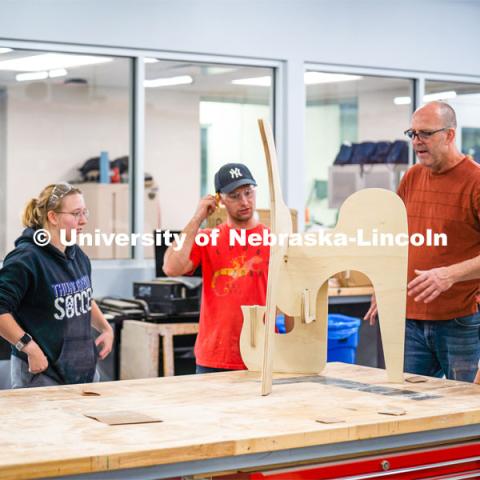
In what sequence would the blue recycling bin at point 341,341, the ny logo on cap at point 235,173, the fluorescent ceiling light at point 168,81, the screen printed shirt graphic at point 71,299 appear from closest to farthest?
the screen printed shirt graphic at point 71,299 → the ny logo on cap at point 235,173 → the blue recycling bin at point 341,341 → the fluorescent ceiling light at point 168,81

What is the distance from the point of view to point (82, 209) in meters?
4.09

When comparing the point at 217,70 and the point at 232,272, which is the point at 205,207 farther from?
the point at 217,70

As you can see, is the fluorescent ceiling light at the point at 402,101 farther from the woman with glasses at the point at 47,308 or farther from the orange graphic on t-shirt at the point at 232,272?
the woman with glasses at the point at 47,308

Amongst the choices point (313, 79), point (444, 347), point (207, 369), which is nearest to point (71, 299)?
point (207, 369)

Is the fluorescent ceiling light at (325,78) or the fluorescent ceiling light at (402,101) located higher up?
the fluorescent ceiling light at (325,78)

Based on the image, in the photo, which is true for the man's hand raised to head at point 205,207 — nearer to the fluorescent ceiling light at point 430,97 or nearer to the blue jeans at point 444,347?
the blue jeans at point 444,347

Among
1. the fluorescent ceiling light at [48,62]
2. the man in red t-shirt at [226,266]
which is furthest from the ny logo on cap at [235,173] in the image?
the fluorescent ceiling light at [48,62]

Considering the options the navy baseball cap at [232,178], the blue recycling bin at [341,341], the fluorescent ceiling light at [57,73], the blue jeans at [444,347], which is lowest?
the blue recycling bin at [341,341]

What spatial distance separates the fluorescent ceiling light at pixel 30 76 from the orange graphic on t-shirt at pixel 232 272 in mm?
2966

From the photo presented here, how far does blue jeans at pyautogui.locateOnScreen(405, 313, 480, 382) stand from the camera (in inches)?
146

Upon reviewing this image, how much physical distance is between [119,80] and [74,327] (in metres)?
3.13

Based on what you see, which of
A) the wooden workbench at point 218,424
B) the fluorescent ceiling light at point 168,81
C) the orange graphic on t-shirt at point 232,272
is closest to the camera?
the wooden workbench at point 218,424

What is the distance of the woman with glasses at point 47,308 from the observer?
145 inches

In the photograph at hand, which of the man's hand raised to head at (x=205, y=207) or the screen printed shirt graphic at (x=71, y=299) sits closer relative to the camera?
the screen printed shirt graphic at (x=71, y=299)
